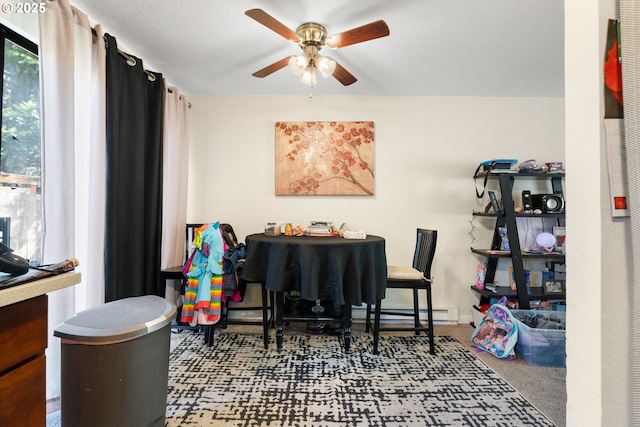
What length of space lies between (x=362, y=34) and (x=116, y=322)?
6.14 ft

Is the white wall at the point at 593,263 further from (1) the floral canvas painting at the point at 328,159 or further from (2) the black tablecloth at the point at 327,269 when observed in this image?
(1) the floral canvas painting at the point at 328,159

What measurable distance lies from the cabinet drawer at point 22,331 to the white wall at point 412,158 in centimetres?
226

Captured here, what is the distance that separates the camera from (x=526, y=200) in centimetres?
281

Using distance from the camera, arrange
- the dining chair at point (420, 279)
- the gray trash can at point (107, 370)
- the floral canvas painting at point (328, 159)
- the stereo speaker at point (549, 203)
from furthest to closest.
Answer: the floral canvas painting at point (328, 159) < the stereo speaker at point (549, 203) < the dining chair at point (420, 279) < the gray trash can at point (107, 370)

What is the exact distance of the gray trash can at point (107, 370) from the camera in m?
1.09

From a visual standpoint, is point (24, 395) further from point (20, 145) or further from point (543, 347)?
point (543, 347)

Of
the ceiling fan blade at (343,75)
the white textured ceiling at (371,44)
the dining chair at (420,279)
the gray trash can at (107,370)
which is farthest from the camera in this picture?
the dining chair at (420,279)

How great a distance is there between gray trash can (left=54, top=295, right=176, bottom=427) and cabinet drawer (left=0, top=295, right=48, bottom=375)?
270 millimetres

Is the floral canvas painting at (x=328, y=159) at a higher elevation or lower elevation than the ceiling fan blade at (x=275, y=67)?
lower

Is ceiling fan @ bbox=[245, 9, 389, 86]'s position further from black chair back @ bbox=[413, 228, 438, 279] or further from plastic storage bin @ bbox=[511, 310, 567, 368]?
plastic storage bin @ bbox=[511, 310, 567, 368]

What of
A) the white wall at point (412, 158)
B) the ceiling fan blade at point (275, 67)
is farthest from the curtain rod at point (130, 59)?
the ceiling fan blade at point (275, 67)

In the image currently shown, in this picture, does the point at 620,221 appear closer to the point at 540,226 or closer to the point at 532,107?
the point at 540,226

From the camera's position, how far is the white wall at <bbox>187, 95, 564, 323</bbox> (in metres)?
3.07

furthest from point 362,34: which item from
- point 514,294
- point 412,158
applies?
point 514,294
